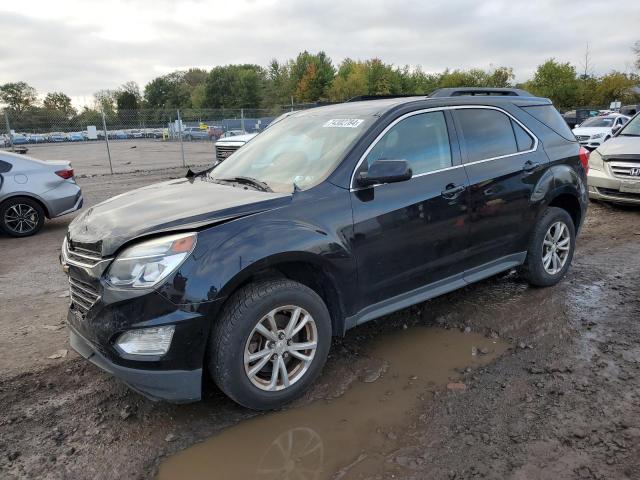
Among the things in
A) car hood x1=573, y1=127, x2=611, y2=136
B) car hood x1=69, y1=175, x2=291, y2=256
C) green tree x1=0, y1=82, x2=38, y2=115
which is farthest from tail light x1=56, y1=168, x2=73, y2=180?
green tree x1=0, y1=82, x2=38, y2=115

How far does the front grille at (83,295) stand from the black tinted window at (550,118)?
4.01 metres

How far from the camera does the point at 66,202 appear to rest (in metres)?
8.46

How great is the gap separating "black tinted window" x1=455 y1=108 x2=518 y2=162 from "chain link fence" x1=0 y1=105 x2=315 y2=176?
16.7m

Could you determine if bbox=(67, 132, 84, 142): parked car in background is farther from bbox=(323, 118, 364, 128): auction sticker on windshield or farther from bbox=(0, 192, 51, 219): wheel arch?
bbox=(323, 118, 364, 128): auction sticker on windshield

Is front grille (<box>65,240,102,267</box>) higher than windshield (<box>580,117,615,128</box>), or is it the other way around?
windshield (<box>580,117,615,128</box>)

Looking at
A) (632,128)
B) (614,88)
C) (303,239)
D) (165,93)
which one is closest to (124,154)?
A: (632,128)

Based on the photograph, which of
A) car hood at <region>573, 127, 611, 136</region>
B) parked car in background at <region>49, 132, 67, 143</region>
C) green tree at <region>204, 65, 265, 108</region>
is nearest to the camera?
car hood at <region>573, 127, 611, 136</region>

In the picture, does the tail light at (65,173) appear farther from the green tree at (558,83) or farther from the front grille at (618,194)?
the green tree at (558,83)

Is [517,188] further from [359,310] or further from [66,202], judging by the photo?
[66,202]

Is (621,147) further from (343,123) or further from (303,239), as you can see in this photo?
(303,239)

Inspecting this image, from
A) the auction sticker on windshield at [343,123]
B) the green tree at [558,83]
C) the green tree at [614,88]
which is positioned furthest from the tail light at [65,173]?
the green tree at [614,88]

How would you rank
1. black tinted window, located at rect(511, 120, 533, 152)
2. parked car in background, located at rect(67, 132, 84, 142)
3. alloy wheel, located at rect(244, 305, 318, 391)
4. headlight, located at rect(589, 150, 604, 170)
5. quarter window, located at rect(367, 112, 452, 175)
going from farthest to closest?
1. parked car in background, located at rect(67, 132, 84, 142)
2. headlight, located at rect(589, 150, 604, 170)
3. black tinted window, located at rect(511, 120, 533, 152)
4. quarter window, located at rect(367, 112, 452, 175)
5. alloy wheel, located at rect(244, 305, 318, 391)

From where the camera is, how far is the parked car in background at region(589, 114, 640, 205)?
8.20 m

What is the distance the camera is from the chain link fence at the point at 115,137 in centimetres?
2091
